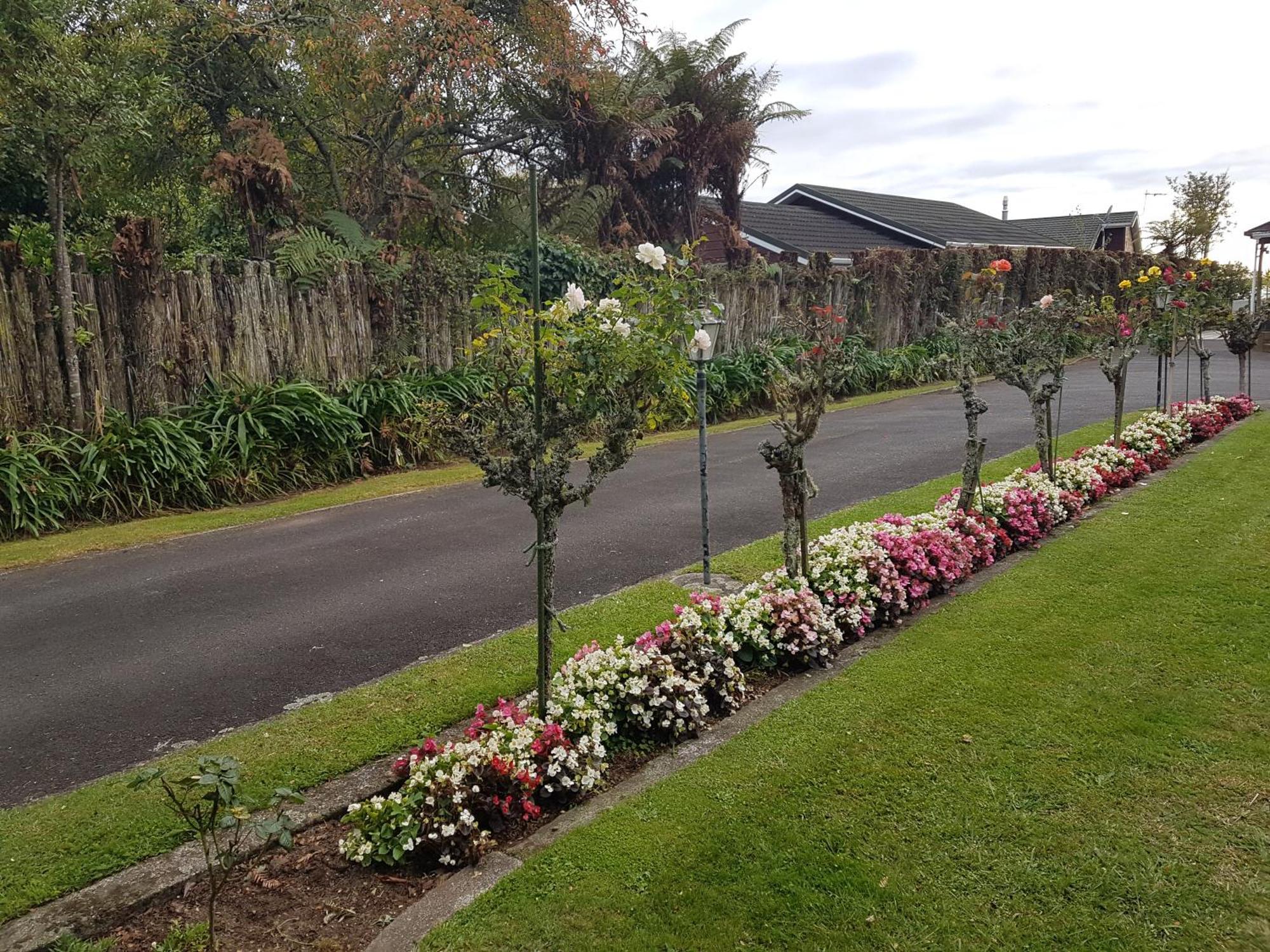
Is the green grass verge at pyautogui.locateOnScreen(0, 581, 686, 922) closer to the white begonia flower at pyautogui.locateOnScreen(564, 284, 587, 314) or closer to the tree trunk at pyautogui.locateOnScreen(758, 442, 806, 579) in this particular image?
the tree trunk at pyautogui.locateOnScreen(758, 442, 806, 579)

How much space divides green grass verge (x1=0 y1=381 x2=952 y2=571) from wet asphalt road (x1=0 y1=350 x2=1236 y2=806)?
223 mm

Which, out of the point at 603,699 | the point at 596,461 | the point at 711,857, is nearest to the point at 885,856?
the point at 711,857

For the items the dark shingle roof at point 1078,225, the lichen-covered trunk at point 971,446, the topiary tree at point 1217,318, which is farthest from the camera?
the dark shingle roof at point 1078,225

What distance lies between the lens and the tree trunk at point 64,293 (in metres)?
8.52

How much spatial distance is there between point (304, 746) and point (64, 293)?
22.6ft

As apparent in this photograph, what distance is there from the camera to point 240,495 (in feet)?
29.8

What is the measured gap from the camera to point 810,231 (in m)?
28.6

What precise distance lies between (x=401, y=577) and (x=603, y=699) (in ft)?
10.1

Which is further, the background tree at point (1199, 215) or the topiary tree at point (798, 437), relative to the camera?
the background tree at point (1199, 215)

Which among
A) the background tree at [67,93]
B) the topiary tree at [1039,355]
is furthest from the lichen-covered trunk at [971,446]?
the background tree at [67,93]

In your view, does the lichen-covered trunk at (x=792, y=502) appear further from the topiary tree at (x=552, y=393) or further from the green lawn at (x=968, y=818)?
the topiary tree at (x=552, y=393)

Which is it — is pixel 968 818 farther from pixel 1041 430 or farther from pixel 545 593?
pixel 1041 430

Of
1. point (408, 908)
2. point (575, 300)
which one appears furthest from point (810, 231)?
point (408, 908)

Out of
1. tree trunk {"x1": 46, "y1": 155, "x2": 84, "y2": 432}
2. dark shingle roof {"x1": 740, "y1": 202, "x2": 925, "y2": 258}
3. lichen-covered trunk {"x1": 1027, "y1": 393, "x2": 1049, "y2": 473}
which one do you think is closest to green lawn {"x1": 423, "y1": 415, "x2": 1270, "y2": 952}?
lichen-covered trunk {"x1": 1027, "y1": 393, "x2": 1049, "y2": 473}
